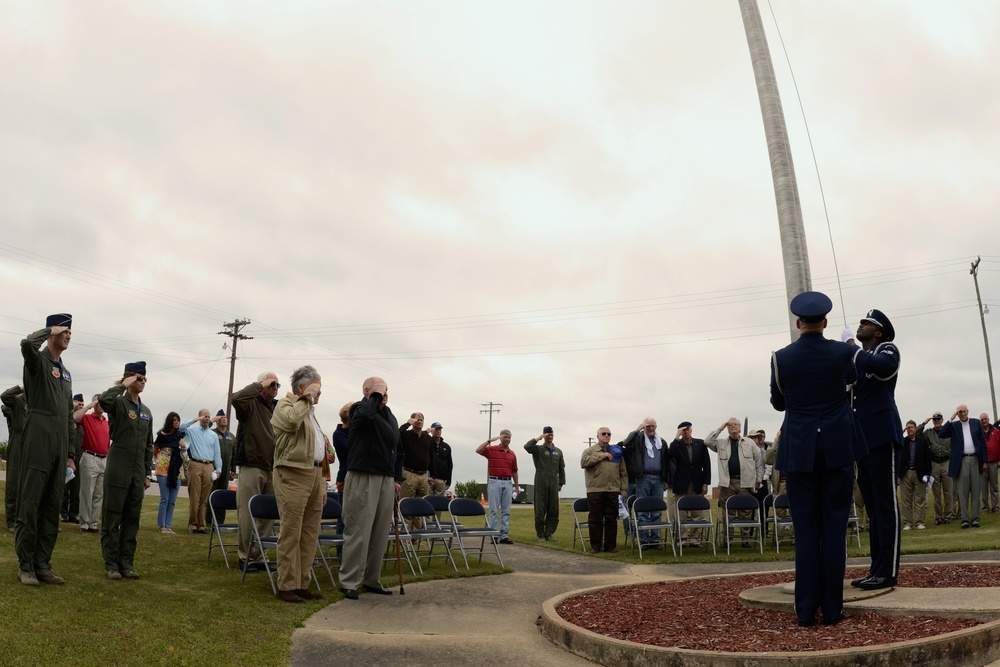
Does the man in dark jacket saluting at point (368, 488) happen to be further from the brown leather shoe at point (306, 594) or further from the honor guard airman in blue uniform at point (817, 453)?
Answer: the honor guard airman in blue uniform at point (817, 453)

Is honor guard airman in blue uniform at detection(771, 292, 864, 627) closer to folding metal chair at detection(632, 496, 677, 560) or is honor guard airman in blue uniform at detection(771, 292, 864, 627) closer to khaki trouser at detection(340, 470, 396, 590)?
khaki trouser at detection(340, 470, 396, 590)

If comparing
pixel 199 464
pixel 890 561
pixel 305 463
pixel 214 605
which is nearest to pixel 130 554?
pixel 214 605

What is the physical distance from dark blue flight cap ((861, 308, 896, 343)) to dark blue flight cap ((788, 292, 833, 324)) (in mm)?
832

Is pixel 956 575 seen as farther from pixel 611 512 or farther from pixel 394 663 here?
pixel 611 512

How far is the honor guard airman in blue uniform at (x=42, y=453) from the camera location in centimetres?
713

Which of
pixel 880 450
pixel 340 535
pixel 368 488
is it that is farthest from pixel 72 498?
pixel 880 450

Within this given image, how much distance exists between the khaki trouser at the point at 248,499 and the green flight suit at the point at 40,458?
7.98 ft

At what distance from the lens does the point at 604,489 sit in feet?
46.0

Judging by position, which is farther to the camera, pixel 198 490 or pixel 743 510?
pixel 743 510

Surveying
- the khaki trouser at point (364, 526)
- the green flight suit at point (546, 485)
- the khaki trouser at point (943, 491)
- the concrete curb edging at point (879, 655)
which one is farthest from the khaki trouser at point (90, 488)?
the khaki trouser at point (943, 491)

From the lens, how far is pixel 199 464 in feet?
44.7

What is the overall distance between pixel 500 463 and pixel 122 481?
8.00 meters

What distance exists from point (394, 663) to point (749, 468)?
997 cm

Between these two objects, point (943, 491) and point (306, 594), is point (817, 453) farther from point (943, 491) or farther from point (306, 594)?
point (943, 491)
